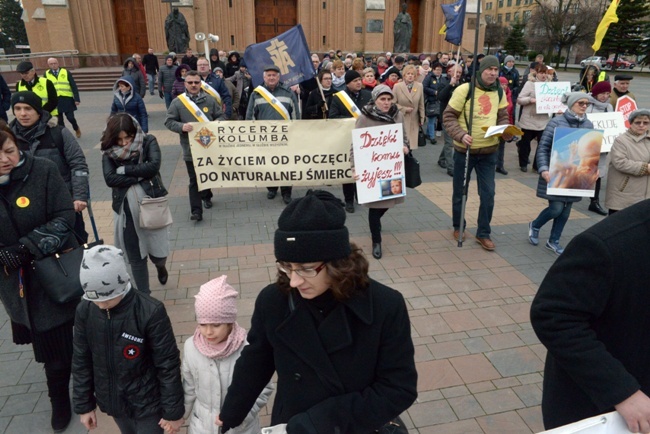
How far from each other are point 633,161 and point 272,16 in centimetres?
2746

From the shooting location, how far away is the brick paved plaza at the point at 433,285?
11.2ft

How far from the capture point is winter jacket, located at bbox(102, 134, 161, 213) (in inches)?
168

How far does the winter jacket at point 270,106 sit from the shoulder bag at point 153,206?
3.12 metres

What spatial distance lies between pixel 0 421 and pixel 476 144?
5387 millimetres

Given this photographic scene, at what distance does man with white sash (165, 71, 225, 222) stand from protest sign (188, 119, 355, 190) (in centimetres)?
17

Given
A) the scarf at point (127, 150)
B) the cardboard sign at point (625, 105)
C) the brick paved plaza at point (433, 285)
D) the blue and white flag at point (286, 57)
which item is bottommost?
the brick paved plaza at point (433, 285)

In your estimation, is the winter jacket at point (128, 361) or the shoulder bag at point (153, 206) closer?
the winter jacket at point (128, 361)

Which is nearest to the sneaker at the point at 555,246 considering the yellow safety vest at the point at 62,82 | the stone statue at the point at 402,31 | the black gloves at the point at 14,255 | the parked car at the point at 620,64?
the black gloves at the point at 14,255

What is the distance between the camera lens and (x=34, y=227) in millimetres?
3021

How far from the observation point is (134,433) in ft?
9.27

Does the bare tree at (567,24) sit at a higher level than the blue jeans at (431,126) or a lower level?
higher

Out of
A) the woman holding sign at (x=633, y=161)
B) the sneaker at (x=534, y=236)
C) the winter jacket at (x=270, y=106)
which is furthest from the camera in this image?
the winter jacket at (x=270, y=106)

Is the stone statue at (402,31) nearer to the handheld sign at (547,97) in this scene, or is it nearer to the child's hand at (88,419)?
the handheld sign at (547,97)

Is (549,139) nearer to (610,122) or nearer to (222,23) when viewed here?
(610,122)
